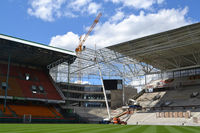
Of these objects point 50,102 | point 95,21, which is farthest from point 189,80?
point 95,21

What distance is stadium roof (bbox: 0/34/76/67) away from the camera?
4627 cm

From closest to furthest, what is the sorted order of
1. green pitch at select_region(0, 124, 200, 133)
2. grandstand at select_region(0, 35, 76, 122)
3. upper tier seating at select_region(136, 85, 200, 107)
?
green pitch at select_region(0, 124, 200, 133) < grandstand at select_region(0, 35, 76, 122) < upper tier seating at select_region(136, 85, 200, 107)

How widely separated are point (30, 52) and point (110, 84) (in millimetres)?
25795

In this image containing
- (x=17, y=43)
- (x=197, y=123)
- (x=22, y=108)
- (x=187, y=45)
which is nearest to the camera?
(x=197, y=123)

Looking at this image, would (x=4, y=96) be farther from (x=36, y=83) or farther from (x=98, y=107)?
(x=98, y=107)

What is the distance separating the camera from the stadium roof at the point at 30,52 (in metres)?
46.3

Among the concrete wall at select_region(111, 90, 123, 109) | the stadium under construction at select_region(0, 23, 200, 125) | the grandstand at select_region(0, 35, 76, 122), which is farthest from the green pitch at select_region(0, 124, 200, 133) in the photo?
the concrete wall at select_region(111, 90, 123, 109)

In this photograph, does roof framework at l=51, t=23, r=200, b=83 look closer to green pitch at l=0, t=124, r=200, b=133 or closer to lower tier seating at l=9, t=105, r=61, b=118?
lower tier seating at l=9, t=105, r=61, b=118

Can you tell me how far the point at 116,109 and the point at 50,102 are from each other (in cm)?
1992

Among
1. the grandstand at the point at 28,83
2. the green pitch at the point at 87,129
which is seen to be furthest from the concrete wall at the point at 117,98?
the green pitch at the point at 87,129

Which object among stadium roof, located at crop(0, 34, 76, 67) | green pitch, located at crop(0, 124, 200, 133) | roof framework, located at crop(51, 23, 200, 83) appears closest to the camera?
green pitch, located at crop(0, 124, 200, 133)

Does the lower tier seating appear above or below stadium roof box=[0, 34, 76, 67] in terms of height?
below

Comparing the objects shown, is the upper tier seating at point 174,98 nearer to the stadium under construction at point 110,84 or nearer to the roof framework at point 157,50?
the stadium under construction at point 110,84

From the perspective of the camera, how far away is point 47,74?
64688 millimetres
